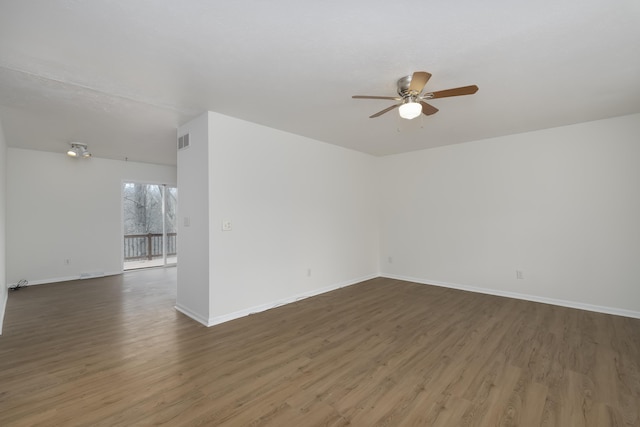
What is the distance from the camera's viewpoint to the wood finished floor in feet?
6.03

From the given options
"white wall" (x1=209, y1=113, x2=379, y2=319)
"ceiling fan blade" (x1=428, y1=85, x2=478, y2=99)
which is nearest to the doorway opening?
"white wall" (x1=209, y1=113, x2=379, y2=319)

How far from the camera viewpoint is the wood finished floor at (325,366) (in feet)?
6.03

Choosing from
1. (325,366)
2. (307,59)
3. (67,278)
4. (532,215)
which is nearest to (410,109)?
(307,59)

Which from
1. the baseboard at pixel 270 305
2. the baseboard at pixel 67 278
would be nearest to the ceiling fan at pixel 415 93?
the baseboard at pixel 270 305

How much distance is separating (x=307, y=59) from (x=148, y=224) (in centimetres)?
695

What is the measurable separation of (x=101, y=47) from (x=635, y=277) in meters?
6.03

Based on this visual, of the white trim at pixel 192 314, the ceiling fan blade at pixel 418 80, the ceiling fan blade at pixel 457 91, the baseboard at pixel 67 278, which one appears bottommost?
the white trim at pixel 192 314

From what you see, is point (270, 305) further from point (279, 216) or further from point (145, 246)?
point (145, 246)

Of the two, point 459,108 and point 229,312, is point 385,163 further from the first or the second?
point 229,312

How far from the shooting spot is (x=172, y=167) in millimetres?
7012

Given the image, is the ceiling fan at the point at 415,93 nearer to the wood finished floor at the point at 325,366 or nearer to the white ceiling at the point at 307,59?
the white ceiling at the point at 307,59

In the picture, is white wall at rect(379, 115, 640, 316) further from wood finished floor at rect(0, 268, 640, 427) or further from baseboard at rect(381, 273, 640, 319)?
wood finished floor at rect(0, 268, 640, 427)

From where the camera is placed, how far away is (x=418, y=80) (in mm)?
2195

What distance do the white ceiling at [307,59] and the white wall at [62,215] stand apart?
2.02 meters
